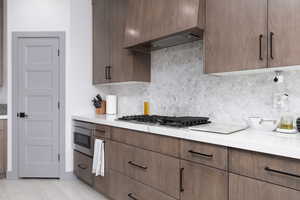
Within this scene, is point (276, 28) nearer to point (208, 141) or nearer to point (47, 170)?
point (208, 141)

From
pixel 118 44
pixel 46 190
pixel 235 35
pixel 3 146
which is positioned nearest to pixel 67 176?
pixel 46 190

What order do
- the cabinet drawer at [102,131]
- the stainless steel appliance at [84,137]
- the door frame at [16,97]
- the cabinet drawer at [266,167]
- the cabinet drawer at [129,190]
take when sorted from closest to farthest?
the cabinet drawer at [266,167], the cabinet drawer at [129,190], the cabinet drawer at [102,131], the stainless steel appliance at [84,137], the door frame at [16,97]

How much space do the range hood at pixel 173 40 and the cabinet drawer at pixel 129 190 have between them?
4.56 ft

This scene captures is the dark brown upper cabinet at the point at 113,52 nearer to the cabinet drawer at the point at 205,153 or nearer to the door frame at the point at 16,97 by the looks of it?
the door frame at the point at 16,97

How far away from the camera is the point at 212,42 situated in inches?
73.5

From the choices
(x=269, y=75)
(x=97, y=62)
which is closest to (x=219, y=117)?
(x=269, y=75)

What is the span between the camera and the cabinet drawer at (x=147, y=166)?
1.86 meters

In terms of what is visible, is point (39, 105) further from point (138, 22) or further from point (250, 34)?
point (250, 34)

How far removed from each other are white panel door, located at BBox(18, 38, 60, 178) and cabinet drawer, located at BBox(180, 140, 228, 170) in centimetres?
246

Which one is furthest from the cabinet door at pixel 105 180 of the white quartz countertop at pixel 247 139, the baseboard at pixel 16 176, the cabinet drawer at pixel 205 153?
the cabinet drawer at pixel 205 153

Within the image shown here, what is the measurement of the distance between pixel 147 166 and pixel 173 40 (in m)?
1.25

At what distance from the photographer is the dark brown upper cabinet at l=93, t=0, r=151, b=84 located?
2.92 metres

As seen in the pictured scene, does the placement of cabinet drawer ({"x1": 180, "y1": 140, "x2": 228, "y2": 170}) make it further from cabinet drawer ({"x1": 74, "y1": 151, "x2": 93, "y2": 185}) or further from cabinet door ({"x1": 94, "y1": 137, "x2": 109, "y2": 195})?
cabinet drawer ({"x1": 74, "y1": 151, "x2": 93, "y2": 185})

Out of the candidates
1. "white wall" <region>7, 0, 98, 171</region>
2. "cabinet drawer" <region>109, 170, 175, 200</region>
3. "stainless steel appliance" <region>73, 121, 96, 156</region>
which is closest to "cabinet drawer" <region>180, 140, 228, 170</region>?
"cabinet drawer" <region>109, 170, 175, 200</region>
